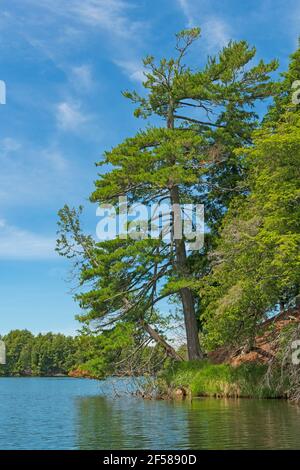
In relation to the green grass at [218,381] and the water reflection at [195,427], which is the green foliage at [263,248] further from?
the water reflection at [195,427]

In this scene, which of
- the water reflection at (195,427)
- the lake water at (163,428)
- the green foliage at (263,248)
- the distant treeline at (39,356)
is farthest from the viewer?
the distant treeline at (39,356)

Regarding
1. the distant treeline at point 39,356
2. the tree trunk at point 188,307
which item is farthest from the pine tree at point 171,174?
the distant treeline at point 39,356

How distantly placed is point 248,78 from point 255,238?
1431cm

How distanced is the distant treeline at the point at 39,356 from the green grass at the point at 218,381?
290 feet

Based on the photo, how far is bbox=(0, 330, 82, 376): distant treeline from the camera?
121125mm

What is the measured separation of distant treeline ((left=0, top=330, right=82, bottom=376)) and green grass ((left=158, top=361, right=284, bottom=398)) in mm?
88315

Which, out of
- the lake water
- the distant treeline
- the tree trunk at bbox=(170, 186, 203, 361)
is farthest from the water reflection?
the distant treeline

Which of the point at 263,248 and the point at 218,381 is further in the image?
the point at 218,381

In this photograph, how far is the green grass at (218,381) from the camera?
25070 millimetres

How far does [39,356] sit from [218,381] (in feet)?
331

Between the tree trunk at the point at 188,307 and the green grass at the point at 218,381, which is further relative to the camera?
the tree trunk at the point at 188,307

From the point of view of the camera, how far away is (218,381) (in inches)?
1072

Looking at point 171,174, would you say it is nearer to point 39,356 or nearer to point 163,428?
point 163,428

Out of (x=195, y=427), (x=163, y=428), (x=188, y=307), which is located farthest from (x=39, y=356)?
(x=195, y=427)
